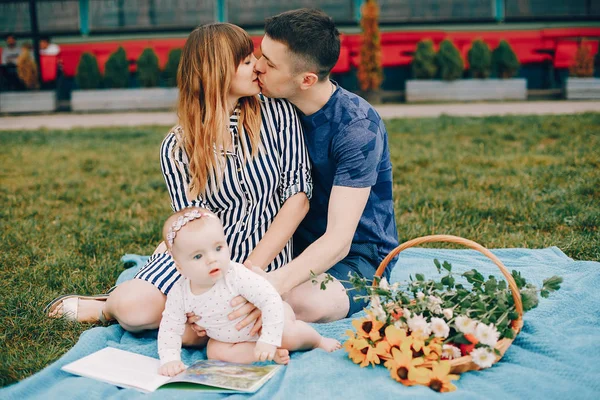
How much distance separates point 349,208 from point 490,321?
0.76 meters

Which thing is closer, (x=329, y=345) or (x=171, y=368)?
(x=171, y=368)

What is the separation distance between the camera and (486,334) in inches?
90.2

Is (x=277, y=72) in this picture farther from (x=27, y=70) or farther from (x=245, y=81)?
(x=27, y=70)

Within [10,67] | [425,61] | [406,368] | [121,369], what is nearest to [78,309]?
[121,369]

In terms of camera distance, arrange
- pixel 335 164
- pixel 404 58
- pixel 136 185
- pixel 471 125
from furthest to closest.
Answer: pixel 404 58 < pixel 471 125 < pixel 136 185 < pixel 335 164

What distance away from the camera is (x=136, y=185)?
6.21 m

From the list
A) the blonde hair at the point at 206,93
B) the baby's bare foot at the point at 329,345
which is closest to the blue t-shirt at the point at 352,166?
the blonde hair at the point at 206,93

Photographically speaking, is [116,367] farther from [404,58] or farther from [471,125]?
[404,58]

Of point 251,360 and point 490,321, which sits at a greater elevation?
point 490,321

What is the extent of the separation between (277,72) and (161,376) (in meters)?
1.41

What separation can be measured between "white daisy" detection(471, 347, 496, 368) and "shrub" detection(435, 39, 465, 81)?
12.0m

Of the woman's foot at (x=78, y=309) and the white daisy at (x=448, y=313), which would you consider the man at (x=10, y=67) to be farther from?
the white daisy at (x=448, y=313)

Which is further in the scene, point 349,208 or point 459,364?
point 349,208

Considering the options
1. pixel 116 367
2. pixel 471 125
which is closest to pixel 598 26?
pixel 471 125
